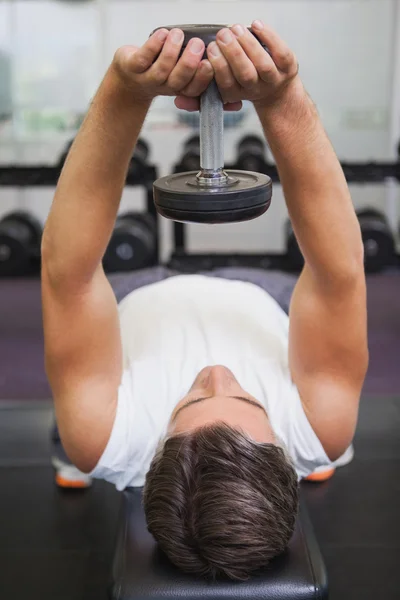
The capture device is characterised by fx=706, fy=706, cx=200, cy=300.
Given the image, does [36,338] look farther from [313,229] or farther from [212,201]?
→ [212,201]

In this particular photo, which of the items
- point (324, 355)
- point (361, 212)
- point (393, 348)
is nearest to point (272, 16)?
point (361, 212)

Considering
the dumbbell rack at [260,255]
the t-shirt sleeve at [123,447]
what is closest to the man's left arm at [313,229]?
the t-shirt sleeve at [123,447]

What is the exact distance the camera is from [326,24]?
4516 mm

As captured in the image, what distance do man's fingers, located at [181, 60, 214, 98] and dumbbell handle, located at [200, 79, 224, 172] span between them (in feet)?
0.04

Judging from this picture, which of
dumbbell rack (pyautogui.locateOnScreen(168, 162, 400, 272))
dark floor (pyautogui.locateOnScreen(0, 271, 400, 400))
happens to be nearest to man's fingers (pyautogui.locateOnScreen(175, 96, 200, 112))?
dark floor (pyautogui.locateOnScreen(0, 271, 400, 400))

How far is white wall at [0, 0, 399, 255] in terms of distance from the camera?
4516mm

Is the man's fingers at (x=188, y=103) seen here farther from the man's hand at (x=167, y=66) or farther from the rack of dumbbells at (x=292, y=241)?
the rack of dumbbells at (x=292, y=241)

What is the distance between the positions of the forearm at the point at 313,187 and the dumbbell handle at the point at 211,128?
12 cm

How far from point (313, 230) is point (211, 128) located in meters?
0.34

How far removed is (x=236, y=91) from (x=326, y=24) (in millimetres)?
3958

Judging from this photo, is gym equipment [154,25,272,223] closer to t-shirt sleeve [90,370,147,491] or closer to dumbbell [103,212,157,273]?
t-shirt sleeve [90,370,147,491]

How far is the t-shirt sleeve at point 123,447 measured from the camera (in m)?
1.37

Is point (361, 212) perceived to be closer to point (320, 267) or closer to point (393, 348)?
point (393, 348)

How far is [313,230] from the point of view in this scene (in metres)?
1.22
